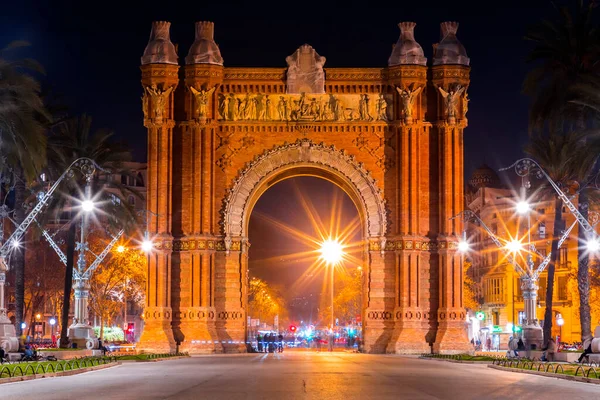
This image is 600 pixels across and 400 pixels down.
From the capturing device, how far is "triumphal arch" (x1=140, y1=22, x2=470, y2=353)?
56031mm

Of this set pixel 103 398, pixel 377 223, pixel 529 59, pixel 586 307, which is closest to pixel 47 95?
pixel 377 223

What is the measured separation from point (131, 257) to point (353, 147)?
85.7ft

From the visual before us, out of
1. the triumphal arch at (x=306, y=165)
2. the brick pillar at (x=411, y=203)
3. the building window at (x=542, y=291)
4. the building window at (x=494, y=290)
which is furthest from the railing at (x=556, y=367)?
the building window at (x=494, y=290)

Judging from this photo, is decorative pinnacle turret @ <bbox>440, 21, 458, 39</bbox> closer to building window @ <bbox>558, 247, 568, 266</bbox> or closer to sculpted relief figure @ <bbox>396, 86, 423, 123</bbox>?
sculpted relief figure @ <bbox>396, 86, 423, 123</bbox>

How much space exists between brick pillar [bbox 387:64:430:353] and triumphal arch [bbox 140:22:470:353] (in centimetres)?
6

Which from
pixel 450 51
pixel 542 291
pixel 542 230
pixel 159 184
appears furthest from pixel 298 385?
pixel 542 230

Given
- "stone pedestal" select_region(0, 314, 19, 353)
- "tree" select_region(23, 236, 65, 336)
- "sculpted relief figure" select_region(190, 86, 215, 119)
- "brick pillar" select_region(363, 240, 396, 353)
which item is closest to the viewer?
"stone pedestal" select_region(0, 314, 19, 353)

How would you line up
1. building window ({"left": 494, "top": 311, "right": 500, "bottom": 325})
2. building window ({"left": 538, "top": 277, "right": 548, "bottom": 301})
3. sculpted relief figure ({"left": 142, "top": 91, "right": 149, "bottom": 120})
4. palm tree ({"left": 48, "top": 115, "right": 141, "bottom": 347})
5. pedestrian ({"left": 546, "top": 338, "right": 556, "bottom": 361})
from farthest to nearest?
building window ({"left": 494, "top": 311, "right": 500, "bottom": 325}), building window ({"left": 538, "top": 277, "right": 548, "bottom": 301}), sculpted relief figure ({"left": 142, "top": 91, "right": 149, "bottom": 120}), palm tree ({"left": 48, "top": 115, "right": 141, "bottom": 347}), pedestrian ({"left": 546, "top": 338, "right": 556, "bottom": 361})

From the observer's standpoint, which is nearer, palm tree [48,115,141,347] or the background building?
palm tree [48,115,141,347]

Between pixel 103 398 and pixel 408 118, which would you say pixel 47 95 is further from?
pixel 103 398

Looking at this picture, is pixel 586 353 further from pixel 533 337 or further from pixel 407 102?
pixel 407 102

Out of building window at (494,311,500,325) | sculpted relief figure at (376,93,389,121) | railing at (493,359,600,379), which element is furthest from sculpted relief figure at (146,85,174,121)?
building window at (494,311,500,325)

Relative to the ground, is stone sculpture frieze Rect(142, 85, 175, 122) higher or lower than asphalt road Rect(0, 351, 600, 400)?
higher

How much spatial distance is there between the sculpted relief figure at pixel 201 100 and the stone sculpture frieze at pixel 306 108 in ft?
3.70
